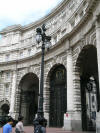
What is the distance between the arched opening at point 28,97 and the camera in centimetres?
3591

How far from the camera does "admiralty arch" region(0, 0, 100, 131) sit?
21177 millimetres

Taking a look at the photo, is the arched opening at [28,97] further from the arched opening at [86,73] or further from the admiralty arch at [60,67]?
the arched opening at [86,73]

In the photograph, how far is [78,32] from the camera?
22.4 metres

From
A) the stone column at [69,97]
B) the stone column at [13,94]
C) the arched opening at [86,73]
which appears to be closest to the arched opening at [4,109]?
the stone column at [13,94]

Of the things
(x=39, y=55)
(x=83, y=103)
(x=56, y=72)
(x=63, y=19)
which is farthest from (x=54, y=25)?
(x=83, y=103)

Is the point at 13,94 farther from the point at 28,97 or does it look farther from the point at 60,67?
the point at 60,67

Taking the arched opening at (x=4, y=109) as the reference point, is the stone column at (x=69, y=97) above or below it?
→ above

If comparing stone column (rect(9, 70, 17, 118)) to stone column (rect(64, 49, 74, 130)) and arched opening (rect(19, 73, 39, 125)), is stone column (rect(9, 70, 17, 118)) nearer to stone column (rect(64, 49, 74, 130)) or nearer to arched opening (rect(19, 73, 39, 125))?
arched opening (rect(19, 73, 39, 125))

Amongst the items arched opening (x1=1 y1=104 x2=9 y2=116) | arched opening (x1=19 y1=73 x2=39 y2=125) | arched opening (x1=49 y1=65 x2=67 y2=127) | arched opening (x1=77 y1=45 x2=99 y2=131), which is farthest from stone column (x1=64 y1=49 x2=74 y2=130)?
arched opening (x1=1 y1=104 x2=9 y2=116)

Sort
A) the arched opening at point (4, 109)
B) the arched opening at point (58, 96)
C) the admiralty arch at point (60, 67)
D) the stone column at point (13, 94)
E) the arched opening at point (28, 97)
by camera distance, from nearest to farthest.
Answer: the admiralty arch at point (60, 67)
the arched opening at point (58, 96)
the stone column at point (13, 94)
the arched opening at point (28, 97)
the arched opening at point (4, 109)

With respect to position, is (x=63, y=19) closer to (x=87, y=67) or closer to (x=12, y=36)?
(x=87, y=67)

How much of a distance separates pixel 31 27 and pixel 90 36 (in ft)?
69.8

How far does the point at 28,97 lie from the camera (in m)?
36.7

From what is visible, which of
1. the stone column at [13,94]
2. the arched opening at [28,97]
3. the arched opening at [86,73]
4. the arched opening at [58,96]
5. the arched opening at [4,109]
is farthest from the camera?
the arched opening at [4,109]
